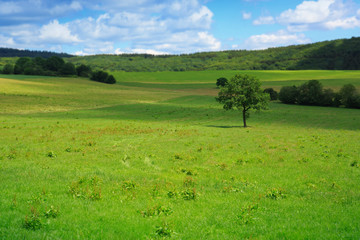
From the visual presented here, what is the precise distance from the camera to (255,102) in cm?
4966

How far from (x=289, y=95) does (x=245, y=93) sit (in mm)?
46446

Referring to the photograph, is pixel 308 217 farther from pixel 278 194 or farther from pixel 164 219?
pixel 164 219

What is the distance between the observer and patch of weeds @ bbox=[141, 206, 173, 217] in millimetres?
9414

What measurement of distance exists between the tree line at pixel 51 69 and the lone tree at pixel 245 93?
9588 centimetres

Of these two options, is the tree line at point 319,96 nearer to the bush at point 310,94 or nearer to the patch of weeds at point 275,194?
the bush at point 310,94

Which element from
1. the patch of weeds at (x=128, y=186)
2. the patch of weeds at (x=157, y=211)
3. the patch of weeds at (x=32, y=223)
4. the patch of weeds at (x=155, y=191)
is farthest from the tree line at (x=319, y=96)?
the patch of weeds at (x=32, y=223)

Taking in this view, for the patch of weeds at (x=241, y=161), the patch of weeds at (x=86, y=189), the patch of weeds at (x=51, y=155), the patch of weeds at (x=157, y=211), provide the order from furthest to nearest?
the patch of weeds at (x=51, y=155)
the patch of weeds at (x=241, y=161)
the patch of weeds at (x=86, y=189)
the patch of weeds at (x=157, y=211)

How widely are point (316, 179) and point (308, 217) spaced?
5.55 meters

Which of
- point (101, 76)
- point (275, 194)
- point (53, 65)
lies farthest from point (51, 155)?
point (53, 65)

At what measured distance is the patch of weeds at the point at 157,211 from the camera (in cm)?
941

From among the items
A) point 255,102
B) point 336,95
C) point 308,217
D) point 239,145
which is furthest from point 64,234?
point 336,95

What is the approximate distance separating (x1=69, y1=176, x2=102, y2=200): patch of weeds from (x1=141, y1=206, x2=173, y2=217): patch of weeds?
2189 millimetres

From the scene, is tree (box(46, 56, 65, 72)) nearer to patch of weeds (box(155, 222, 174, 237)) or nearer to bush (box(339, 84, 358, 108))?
bush (box(339, 84, 358, 108))

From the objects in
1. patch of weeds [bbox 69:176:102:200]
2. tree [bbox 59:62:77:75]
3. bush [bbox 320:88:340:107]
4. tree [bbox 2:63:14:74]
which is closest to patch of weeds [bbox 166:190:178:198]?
patch of weeds [bbox 69:176:102:200]
